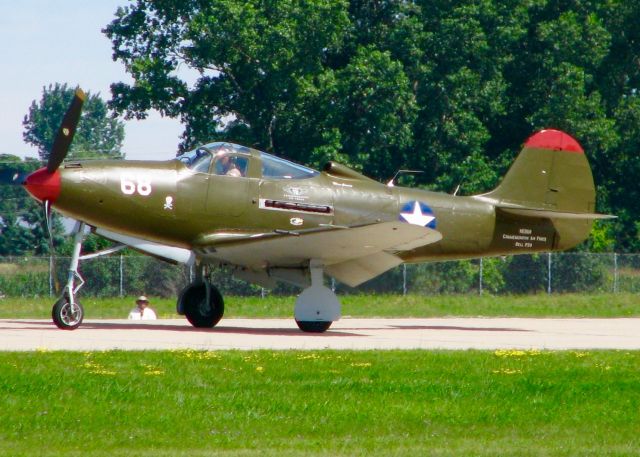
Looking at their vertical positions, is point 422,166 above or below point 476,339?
above

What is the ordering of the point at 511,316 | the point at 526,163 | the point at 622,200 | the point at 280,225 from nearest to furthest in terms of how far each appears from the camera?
the point at 280,225 → the point at 526,163 → the point at 511,316 → the point at 622,200

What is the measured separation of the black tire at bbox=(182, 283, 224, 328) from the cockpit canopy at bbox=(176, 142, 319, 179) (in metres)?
2.12

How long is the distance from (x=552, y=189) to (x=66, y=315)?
9292 mm

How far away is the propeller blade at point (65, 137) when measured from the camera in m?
16.7

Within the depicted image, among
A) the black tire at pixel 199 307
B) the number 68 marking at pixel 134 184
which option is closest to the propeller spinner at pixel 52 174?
the number 68 marking at pixel 134 184

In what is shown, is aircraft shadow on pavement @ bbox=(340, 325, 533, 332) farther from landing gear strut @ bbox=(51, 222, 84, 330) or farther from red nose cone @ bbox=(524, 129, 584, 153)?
landing gear strut @ bbox=(51, 222, 84, 330)

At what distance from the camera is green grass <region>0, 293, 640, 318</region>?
24938 millimetres

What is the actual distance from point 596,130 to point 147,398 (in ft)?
128

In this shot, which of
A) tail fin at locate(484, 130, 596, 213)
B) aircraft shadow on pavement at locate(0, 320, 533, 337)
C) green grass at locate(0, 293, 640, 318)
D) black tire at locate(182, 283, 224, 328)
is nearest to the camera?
aircraft shadow on pavement at locate(0, 320, 533, 337)

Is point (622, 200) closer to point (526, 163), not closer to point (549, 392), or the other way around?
point (526, 163)

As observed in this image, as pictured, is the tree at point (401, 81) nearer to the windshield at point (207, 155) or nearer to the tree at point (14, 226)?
the tree at point (14, 226)

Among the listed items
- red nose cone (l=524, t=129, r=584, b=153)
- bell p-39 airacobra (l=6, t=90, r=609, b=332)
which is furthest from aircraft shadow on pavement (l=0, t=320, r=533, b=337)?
red nose cone (l=524, t=129, r=584, b=153)

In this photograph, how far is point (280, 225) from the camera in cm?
1828

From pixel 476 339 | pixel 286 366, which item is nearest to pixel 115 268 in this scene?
pixel 476 339
